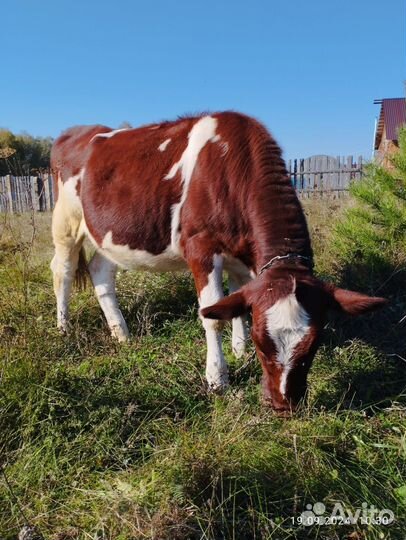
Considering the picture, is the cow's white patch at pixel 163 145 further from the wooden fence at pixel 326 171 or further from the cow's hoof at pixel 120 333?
the wooden fence at pixel 326 171

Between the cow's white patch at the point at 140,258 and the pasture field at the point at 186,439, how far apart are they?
55cm

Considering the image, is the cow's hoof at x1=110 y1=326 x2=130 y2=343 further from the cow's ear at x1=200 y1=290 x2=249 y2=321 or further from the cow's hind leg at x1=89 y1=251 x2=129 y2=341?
the cow's ear at x1=200 y1=290 x2=249 y2=321

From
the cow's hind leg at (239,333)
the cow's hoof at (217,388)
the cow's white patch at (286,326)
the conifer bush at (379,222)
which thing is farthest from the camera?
the conifer bush at (379,222)

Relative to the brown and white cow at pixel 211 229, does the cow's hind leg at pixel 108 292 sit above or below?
below

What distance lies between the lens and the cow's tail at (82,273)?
5.41 metres

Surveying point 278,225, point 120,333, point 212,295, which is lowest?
point 120,333

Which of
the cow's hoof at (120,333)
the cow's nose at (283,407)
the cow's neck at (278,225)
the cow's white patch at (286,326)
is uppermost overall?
the cow's neck at (278,225)

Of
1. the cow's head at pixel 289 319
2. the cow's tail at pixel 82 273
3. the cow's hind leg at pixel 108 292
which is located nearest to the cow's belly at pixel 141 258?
the cow's hind leg at pixel 108 292

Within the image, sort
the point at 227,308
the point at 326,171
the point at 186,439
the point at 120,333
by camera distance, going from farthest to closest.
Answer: the point at 326,171 < the point at 120,333 < the point at 227,308 < the point at 186,439

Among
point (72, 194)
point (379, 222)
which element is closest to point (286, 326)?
point (379, 222)

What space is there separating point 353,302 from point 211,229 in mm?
1275

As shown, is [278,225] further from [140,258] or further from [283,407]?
[140,258]

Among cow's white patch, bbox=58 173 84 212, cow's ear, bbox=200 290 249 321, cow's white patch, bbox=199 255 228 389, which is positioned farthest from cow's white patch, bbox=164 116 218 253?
cow's white patch, bbox=58 173 84 212

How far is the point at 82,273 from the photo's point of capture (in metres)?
5.48
